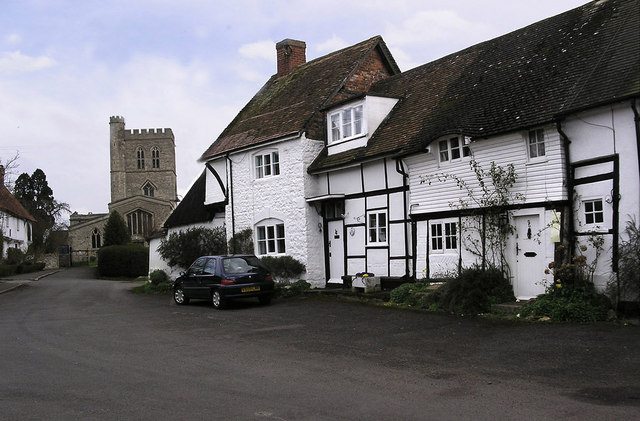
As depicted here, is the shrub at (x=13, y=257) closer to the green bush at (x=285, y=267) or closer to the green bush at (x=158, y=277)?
the green bush at (x=158, y=277)

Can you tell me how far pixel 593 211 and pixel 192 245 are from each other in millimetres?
17419

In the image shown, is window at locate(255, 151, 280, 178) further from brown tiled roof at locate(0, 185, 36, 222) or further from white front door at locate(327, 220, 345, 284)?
brown tiled roof at locate(0, 185, 36, 222)

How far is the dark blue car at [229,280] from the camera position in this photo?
54.7 feet

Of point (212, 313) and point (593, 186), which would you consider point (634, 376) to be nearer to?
point (593, 186)

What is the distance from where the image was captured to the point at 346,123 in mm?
20172

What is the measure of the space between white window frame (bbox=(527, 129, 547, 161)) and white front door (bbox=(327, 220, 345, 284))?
25.0 feet

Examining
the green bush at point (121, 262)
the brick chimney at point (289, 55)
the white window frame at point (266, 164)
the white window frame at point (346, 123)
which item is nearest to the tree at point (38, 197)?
the green bush at point (121, 262)

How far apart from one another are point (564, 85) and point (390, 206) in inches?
242

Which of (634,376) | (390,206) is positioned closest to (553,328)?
(634,376)

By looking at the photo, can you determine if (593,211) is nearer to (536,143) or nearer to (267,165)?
(536,143)

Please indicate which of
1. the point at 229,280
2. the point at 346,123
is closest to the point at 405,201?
the point at 346,123

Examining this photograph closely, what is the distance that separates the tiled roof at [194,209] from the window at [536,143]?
580 inches

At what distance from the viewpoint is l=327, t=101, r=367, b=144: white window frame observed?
19.5 m

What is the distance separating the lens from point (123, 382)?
7992mm
